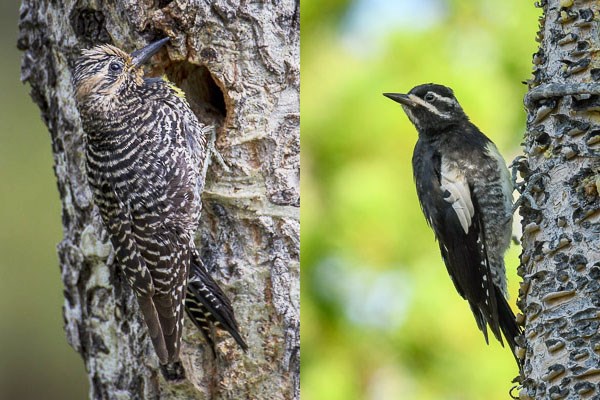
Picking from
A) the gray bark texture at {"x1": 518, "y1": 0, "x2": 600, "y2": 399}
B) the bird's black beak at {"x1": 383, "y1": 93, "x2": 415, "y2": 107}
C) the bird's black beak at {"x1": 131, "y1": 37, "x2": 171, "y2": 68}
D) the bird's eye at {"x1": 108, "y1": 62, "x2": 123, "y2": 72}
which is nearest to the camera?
the gray bark texture at {"x1": 518, "y1": 0, "x2": 600, "y2": 399}

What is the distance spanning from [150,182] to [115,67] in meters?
0.37

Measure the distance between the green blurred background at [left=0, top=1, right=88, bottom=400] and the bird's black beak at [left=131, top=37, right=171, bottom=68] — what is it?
152 inches

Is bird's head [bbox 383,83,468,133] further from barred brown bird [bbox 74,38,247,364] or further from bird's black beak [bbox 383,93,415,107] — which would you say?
barred brown bird [bbox 74,38,247,364]

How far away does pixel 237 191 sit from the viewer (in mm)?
2709

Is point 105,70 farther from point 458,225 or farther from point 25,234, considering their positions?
point 25,234

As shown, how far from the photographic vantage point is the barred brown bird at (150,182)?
2.58 metres

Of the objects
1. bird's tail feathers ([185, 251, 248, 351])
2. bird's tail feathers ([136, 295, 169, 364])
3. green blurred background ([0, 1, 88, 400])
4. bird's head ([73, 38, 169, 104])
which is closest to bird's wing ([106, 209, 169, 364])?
bird's tail feathers ([136, 295, 169, 364])

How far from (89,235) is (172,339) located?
0.55 meters

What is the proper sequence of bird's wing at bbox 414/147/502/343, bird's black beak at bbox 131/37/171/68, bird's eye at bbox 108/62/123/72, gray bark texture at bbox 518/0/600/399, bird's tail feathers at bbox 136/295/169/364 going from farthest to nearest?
1. bird's wing at bbox 414/147/502/343
2. bird's eye at bbox 108/62/123/72
3. bird's black beak at bbox 131/37/171/68
4. bird's tail feathers at bbox 136/295/169/364
5. gray bark texture at bbox 518/0/600/399

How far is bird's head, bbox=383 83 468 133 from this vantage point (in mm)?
3176

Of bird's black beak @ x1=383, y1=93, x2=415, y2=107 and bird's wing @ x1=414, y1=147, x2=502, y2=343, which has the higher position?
bird's black beak @ x1=383, y1=93, x2=415, y2=107

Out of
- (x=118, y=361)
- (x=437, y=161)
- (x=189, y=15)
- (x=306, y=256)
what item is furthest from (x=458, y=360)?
(x=189, y=15)

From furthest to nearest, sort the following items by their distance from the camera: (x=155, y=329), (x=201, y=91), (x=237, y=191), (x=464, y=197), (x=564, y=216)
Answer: (x=464, y=197)
(x=201, y=91)
(x=237, y=191)
(x=155, y=329)
(x=564, y=216)

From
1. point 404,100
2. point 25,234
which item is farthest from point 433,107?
point 25,234
